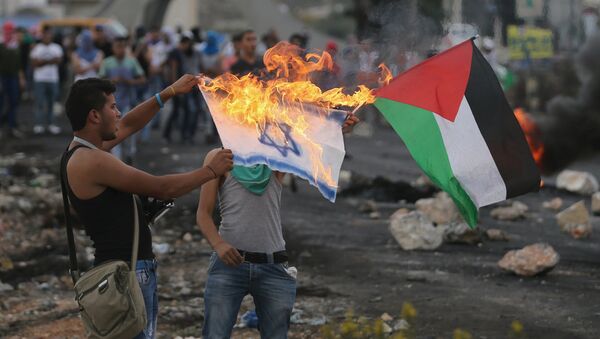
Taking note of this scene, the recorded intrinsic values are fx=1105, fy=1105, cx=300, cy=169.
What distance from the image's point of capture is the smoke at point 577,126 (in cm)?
1372

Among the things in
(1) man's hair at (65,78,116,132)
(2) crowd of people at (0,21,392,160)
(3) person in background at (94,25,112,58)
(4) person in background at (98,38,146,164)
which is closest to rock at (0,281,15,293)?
(1) man's hair at (65,78,116,132)

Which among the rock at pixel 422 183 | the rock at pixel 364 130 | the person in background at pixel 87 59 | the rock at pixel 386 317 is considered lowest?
the rock at pixel 364 130

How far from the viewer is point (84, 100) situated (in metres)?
4.91

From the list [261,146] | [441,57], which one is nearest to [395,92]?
[441,57]

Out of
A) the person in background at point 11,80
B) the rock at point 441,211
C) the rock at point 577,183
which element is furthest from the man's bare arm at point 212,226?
the person in background at point 11,80

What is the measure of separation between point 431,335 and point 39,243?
4.83m

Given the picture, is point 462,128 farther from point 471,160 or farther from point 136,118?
point 136,118

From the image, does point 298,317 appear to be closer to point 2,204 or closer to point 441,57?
point 441,57

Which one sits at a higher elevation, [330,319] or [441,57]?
[441,57]

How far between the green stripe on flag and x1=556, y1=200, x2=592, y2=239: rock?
5512 millimetres

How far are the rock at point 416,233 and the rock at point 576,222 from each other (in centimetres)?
155

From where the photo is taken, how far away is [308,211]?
494 inches

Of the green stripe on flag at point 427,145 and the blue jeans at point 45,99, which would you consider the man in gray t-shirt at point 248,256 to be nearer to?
the green stripe on flag at point 427,145

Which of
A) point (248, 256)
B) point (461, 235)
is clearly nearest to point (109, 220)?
point (248, 256)
